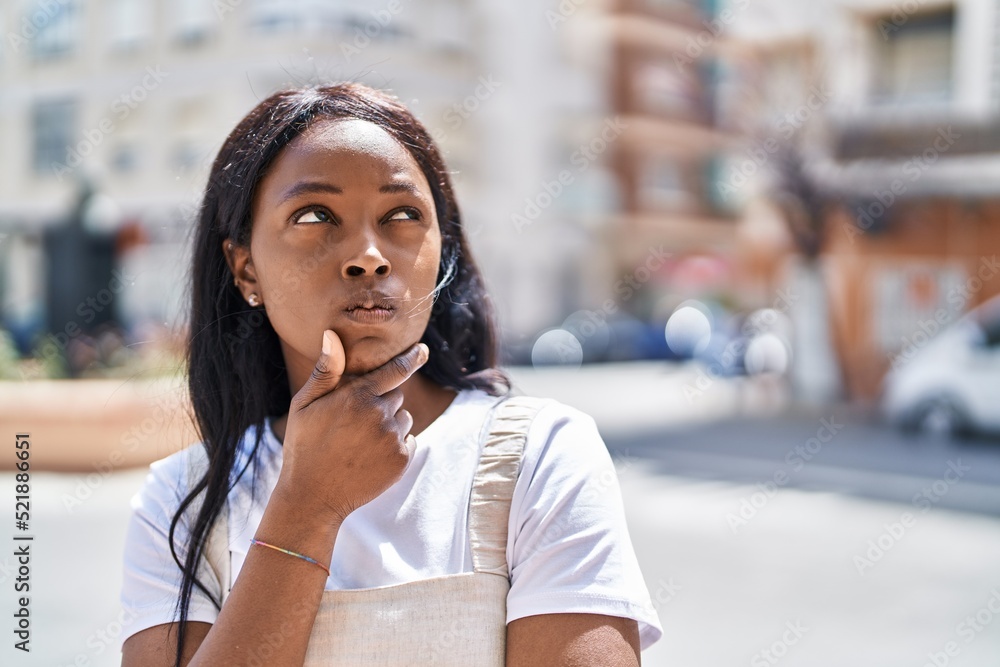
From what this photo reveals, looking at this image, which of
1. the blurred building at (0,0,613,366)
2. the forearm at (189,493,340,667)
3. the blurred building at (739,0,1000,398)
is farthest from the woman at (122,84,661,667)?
the blurred building at (0,0,613,366)

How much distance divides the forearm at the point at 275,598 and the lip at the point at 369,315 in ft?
0.72

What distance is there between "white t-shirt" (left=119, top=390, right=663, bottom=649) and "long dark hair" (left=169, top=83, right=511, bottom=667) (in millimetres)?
41

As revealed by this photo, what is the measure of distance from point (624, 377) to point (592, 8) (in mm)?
13451

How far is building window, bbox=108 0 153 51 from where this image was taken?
76.7 feet

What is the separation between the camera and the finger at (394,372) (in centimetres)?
113

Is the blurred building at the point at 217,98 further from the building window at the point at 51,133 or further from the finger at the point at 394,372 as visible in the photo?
the finger at the point at 394,372

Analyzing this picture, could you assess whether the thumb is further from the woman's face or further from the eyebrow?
the eyebrow

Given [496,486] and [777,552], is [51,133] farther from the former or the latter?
[496,486]

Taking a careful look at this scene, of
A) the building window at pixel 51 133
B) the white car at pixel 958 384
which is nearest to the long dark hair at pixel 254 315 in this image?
the white car at pixel 958 384

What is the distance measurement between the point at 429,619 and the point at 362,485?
0.17 meters

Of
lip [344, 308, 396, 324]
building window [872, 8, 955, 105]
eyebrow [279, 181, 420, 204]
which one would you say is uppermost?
building window [872, 8, 955, 105]

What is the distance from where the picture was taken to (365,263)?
3.74ft

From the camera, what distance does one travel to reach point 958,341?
10.8 metres

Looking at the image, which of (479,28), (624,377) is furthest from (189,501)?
(479,28)
